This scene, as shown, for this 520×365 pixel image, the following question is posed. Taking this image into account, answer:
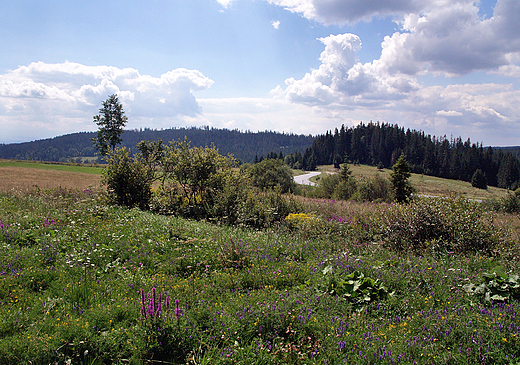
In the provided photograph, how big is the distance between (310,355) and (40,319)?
3.70 metres

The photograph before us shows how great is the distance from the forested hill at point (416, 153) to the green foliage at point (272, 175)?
273 ft

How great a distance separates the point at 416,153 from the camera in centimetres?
11612

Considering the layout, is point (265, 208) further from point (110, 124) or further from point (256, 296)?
point (110, 124)

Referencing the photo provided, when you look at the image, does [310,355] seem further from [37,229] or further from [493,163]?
[493,163]

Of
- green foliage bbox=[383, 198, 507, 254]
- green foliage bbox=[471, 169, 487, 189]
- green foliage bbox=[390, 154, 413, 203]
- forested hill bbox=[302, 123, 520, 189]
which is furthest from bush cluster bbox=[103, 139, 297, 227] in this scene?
forested hill bbox=[302, 123, 520, 189]

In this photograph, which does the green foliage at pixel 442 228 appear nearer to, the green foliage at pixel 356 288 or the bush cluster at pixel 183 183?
the green foliage at pixel 356 288

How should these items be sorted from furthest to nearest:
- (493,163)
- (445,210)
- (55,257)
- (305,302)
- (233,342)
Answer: (493,163), (445,210), (55,257), (305,302), (233,342)

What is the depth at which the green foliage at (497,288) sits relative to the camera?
455 cm

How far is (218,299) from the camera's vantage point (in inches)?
179

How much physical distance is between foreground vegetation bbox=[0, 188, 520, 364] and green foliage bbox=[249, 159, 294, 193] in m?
35.7

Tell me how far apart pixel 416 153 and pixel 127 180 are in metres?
126

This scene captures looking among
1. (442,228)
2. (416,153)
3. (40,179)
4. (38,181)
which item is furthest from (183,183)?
(416,153)

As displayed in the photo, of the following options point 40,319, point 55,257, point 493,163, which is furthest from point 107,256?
point 493,163

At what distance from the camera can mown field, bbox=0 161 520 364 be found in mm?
3379
